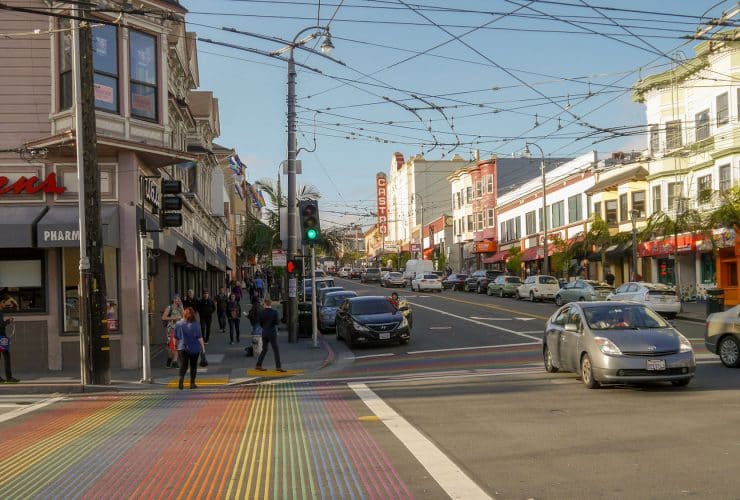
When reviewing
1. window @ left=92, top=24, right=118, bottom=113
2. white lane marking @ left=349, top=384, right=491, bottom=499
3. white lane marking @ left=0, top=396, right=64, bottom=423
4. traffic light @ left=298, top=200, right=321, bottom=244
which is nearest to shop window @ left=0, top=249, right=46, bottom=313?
window @ left=92, top=24, right=118, bottom=113

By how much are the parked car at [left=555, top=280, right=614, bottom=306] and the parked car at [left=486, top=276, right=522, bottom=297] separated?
35.3 ft

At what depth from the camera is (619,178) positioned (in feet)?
157

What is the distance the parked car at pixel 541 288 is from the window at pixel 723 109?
1286cm

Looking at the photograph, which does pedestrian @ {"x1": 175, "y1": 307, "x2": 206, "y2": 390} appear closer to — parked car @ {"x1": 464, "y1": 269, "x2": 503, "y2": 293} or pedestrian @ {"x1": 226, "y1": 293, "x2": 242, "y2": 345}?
pedestrian @ {"x1": 226, "y1": 293, "x2": 242, "y2": 345}

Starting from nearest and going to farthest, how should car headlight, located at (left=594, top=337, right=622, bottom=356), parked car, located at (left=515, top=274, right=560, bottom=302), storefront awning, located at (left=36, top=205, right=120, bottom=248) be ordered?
car headlight, located at (left=594, top=337, right=622, bottom=356), storefront awning, located at (left=36, top=205, right=120, bottom=248), parked car, located at (left=515, top=274, right=560, bottom=302)

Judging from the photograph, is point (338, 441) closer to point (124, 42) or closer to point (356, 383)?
point (356, 383)

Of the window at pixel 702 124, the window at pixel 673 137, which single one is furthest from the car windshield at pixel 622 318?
the window at pixel 673 137

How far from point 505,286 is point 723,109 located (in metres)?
18.4

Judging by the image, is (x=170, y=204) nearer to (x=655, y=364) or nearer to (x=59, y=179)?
(x=59, y=179)

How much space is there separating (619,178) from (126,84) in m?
34.5

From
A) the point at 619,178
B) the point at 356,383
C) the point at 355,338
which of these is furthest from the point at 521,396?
the point at 619,178

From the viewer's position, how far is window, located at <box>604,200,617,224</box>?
4993 centimetres

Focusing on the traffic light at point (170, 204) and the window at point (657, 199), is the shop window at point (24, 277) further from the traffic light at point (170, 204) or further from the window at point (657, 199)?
the window at point (657, 199)

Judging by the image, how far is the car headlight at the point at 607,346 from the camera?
42.2 ft
